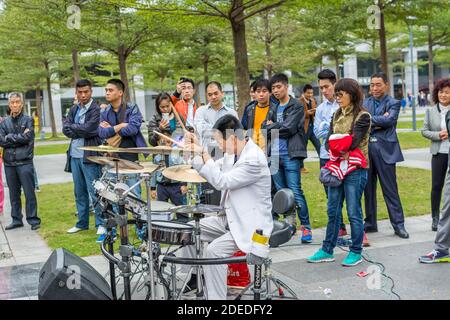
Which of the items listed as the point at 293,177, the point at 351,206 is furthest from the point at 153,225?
the point at 293,177

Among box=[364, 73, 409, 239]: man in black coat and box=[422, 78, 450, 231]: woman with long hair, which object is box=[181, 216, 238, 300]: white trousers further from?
box=[422, 78, 450, 231]: woman with long hair

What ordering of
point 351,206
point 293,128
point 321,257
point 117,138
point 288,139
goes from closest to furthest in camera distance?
point 351,206 < point 321,257 < point 293,128 < point 288,139 < point 117,138

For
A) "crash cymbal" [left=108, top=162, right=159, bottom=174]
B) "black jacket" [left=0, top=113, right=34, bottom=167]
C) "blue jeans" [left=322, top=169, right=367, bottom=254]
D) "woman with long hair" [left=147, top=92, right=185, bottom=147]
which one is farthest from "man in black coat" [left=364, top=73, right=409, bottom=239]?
"black jacket" [left=0, top=113, right=34, bottom=167]

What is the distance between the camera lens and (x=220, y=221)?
5.15 m

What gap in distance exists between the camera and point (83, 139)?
7.91 m

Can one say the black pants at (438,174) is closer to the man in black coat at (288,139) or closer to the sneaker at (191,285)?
the man in black coat at (288,139)

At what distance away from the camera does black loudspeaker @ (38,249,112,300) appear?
4.19 metres

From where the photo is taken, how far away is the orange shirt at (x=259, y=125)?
712 cm

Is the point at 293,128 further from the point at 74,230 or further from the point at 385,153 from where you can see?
the point at 74,230

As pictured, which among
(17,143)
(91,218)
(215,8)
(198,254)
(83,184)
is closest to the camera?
(198,254)

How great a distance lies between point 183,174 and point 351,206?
218cm

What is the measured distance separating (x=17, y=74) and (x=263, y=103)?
26377 millimetres

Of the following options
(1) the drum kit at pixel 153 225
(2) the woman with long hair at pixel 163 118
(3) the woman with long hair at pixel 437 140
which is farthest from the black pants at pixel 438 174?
(1) the drum kit at pixel 153 225

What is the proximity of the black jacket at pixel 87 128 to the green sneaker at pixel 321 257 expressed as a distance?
10.7 feet
